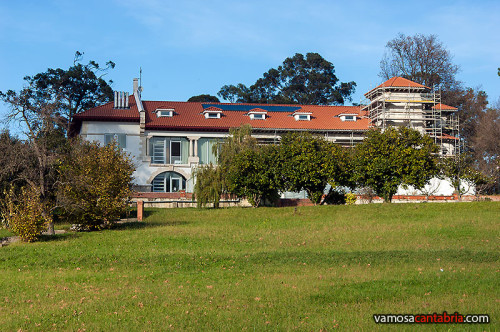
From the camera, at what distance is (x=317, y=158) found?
45.3 m

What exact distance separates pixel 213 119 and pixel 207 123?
1.36 m

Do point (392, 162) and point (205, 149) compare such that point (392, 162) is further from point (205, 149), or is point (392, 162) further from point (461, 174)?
point (205, 149)

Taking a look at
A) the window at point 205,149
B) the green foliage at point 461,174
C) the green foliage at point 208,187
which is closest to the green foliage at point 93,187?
the green foliage at point 208,187

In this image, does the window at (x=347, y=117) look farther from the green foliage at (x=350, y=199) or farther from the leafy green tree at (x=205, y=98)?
the leafy green tree at (x=205, y=98)

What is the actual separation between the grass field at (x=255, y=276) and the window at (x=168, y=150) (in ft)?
81.3

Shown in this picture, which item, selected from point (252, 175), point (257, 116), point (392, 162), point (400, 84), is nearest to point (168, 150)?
point (257, 116)

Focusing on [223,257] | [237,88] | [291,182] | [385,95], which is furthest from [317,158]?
[237,88]

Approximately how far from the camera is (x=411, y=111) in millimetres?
59875

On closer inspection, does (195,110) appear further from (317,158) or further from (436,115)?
(436,115)

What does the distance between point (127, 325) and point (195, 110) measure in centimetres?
5012

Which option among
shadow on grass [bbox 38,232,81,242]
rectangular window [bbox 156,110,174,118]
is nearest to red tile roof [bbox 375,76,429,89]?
rectangular window [bbox 156,110,174,118]

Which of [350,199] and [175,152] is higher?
[175,152]

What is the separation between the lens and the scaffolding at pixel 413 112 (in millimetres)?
59188

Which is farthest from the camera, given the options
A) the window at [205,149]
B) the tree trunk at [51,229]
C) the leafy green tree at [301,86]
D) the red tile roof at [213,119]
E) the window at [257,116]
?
the leafy green tree at [301,86]
